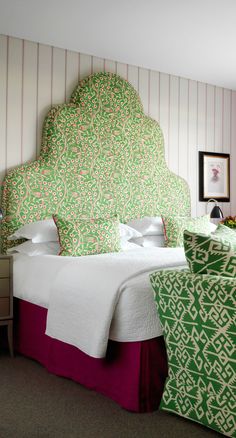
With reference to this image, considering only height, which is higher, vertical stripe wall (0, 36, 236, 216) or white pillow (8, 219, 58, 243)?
vertical stripe wall (0, 36, 236, 216)

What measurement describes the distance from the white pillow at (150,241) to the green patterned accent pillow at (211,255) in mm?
2294

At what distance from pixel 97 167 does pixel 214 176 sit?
1773 mm

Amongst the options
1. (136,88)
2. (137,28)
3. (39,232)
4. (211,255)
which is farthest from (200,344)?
(136,88)

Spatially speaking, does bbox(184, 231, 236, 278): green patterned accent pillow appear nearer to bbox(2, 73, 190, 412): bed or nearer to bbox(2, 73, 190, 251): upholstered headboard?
bbox(2, 73, 190, 412): bed

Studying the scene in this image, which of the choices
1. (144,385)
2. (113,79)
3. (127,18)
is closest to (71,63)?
(113,79)

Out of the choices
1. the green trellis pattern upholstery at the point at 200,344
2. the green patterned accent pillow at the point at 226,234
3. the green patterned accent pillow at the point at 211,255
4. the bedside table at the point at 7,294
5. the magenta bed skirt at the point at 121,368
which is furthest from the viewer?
the bedside table at the point at 7,294

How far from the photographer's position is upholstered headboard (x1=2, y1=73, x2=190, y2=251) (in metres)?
4.29

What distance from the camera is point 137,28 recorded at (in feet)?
13.4

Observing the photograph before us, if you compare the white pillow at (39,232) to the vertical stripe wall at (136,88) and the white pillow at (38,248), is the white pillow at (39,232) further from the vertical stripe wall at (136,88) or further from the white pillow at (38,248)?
the vertical stripe wall at (136,88)

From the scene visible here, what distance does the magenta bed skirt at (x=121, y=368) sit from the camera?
100 inches

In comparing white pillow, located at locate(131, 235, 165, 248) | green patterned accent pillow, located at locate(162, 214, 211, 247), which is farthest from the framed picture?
white pillow, located at locate(131, 235, 165, 248)

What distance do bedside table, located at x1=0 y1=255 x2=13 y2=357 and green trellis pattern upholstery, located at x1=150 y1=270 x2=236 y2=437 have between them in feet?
4.84

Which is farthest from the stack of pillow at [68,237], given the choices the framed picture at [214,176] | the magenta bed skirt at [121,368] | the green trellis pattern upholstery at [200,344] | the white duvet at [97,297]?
the framed picture at [214,176]

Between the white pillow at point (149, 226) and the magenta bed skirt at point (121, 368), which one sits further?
the white pillow at point (149, 226)
